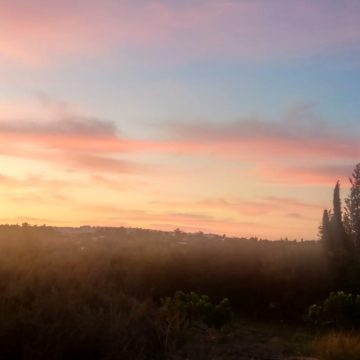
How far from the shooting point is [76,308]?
14523 mm

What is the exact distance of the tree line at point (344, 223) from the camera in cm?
6681

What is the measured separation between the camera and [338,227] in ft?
226

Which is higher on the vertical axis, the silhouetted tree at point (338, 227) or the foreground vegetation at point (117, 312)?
the silhouetted tree at point (338, 227)

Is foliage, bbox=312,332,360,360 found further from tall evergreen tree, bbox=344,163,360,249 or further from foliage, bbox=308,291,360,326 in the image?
tall evergreen tree, bbox=344,163,360,249

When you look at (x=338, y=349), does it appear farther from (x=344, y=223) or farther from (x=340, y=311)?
(x=344, y=223)

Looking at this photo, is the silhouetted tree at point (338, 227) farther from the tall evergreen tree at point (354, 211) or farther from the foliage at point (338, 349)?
the foliage at point (338, 349)

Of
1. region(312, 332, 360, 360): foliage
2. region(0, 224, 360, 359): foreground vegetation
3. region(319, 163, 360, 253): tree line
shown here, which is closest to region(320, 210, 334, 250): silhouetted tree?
region(319, 163, 360, 253): tree line

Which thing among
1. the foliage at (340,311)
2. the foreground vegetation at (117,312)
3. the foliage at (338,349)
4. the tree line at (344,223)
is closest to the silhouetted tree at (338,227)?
the tree line at (344,223)

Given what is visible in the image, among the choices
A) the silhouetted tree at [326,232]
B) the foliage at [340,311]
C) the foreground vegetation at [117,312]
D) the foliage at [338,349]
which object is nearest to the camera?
the foreground vegetation at [117,312]

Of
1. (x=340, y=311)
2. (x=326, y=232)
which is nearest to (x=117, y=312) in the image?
(x=340, y=311)

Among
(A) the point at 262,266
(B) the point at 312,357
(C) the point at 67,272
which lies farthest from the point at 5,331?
(A) the point at 262,266

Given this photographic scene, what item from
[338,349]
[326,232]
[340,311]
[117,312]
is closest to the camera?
[117,312]

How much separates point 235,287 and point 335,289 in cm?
608

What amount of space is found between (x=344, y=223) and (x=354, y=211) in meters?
2.59
